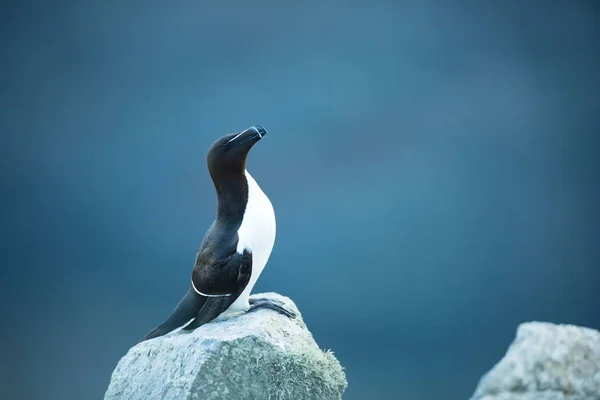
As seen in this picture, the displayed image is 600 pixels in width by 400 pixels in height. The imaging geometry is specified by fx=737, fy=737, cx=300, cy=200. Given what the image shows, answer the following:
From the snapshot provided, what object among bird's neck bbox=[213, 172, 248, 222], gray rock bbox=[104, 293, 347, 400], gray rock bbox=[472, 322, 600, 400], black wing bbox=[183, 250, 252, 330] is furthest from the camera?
bird's neck bbox=[213, 172, 248, 222]

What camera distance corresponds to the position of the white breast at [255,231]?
15.6 ft

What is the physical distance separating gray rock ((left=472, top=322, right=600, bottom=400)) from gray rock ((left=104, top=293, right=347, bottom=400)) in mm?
1702

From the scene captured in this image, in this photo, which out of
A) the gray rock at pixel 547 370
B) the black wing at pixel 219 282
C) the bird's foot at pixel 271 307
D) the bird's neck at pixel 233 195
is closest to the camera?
the gray rock at pixel 547 370

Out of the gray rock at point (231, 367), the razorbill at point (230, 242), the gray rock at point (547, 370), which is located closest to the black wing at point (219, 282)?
the razorbill at point (230, 242)

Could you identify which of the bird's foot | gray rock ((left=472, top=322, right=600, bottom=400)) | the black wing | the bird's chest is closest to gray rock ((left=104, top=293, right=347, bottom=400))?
the black wing

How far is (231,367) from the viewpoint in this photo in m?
4.40

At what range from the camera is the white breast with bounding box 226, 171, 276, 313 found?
187 inches

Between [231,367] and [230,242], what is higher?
[230,242]

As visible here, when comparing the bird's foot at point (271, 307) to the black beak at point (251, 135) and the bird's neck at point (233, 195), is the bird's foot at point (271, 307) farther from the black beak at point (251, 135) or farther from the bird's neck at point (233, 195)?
the black beak at point (251, 135)

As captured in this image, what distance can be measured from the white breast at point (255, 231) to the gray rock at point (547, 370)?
206 cm

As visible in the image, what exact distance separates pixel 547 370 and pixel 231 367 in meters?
2.03

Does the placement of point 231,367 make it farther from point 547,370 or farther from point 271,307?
point 547,370

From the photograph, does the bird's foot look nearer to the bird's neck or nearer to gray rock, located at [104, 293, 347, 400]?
gray rock, located at [104, 293, 347, 400]

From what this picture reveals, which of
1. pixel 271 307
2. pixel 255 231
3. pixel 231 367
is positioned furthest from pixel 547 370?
pixel 271 307
